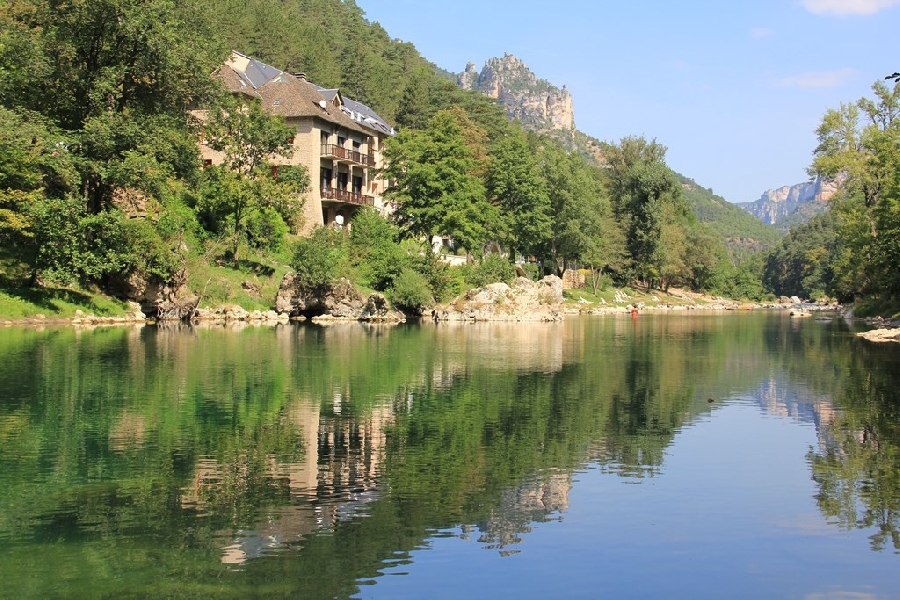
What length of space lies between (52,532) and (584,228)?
85511 millimetres

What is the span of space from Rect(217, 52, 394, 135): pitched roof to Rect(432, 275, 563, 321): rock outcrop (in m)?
20.2

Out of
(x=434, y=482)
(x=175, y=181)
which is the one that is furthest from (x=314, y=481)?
(x=175, y=181)

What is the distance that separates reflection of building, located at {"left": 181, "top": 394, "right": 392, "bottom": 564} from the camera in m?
10.6

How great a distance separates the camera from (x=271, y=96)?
71188 millimetres

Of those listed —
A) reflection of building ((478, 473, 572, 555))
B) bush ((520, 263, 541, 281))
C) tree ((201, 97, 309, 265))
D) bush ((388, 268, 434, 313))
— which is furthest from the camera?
bush ((520, 263, 541, 281))

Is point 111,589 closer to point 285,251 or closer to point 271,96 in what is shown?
point 285,251

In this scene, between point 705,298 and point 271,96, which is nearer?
point 271,96

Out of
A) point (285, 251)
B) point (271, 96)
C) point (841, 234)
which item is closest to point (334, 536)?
point (285, 251)

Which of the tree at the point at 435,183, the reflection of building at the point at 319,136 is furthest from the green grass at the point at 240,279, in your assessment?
the tree at the point at 435,183

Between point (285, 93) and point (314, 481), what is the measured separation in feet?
205

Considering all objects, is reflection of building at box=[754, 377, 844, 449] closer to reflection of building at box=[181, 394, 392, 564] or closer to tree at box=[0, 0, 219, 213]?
reflection of building at box=[181, 394, 392, 564]

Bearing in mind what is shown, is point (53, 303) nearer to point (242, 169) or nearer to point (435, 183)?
point (242, 169)

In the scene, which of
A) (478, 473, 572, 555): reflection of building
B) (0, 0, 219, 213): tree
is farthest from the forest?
(478, 473, 572, 555): reflection of building

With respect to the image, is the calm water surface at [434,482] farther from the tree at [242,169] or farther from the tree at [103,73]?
the tree at [242,169]
